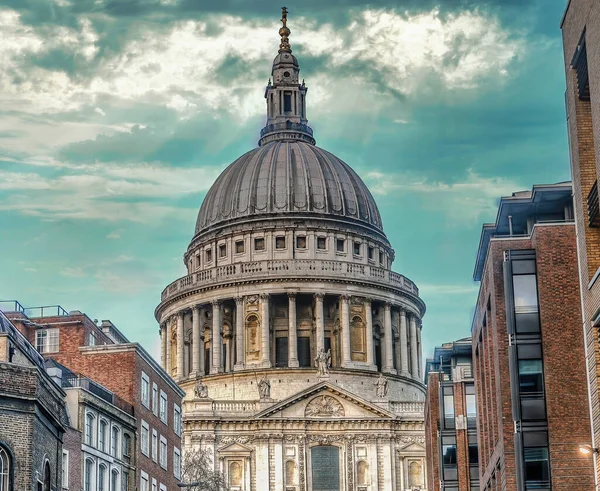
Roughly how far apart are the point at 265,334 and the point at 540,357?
339 feet

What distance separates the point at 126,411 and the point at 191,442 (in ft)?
211

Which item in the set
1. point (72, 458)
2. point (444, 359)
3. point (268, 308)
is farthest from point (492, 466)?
point (268, 308)

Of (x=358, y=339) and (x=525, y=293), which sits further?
(x=358, y=339)

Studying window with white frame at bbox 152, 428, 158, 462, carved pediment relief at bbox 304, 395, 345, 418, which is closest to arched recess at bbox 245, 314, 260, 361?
carved pediment relief at bbox 304, 395, 345, 418

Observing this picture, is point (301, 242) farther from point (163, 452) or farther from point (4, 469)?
point (4, 469)

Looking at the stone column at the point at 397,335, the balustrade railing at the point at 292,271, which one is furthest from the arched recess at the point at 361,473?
the balustrade railing at the point at 292,271

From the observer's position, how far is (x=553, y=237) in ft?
175

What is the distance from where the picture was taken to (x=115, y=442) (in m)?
73.4

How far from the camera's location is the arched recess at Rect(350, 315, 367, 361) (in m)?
158

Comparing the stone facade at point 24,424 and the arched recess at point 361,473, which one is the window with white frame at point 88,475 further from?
the arched recess at point 361,473

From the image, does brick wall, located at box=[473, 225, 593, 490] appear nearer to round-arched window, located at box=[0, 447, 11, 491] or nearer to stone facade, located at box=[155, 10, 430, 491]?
round-arched window, located at box=[0, 447, 11, 491]

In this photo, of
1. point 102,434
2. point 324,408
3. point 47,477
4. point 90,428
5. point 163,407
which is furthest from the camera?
point 324,408

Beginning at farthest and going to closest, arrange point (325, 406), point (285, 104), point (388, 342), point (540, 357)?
point (285, 104), point (388, 342), point (325, 406), point (540, 357)

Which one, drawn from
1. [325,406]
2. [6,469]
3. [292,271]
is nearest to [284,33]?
[292,271]
